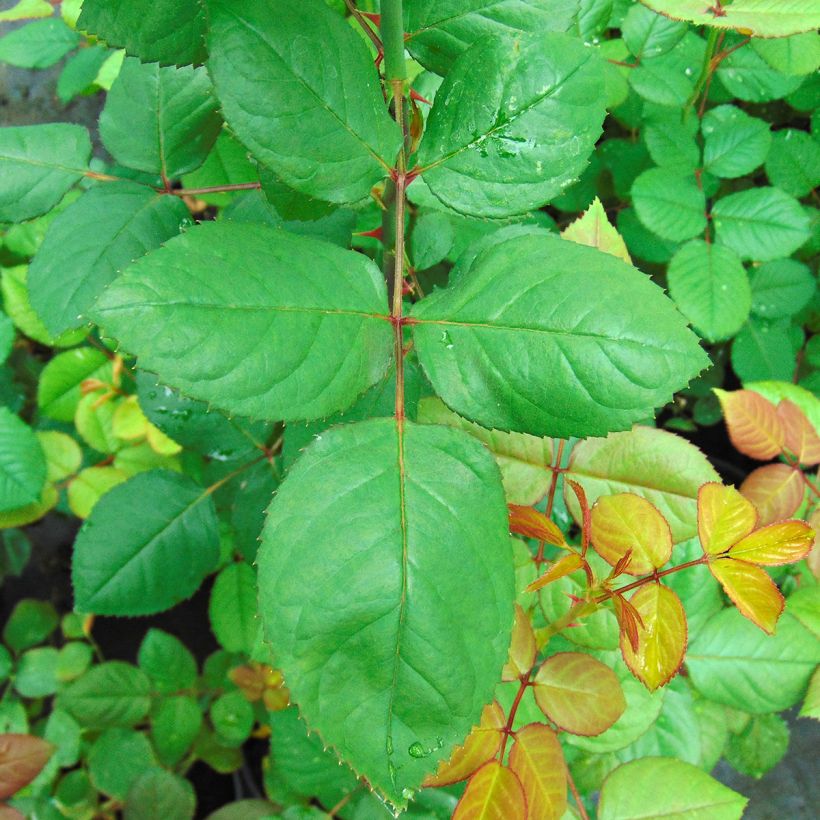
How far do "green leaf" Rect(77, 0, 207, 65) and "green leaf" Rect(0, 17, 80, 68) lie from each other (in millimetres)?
972

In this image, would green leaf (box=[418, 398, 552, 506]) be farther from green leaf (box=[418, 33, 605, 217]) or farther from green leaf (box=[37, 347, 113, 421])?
green leaf (box=[37, 347, 113, 421])

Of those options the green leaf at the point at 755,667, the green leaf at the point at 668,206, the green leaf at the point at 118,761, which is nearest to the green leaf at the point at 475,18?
the green leaf at the point at 668,206

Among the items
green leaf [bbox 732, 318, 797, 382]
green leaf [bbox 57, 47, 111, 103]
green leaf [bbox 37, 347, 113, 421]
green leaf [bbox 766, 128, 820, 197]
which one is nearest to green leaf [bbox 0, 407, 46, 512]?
green leaf [bbox 37, 347, 113, 421]

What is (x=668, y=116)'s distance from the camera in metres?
1.16

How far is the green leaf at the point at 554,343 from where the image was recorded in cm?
45

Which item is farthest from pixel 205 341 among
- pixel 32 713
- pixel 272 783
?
pixel 32 713

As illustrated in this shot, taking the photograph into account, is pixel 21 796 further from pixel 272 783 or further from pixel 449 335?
pixel 449 335

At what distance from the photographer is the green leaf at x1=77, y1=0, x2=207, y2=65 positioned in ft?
1.57

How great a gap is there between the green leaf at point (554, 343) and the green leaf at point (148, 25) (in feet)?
0.87

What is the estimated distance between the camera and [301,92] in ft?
1.46

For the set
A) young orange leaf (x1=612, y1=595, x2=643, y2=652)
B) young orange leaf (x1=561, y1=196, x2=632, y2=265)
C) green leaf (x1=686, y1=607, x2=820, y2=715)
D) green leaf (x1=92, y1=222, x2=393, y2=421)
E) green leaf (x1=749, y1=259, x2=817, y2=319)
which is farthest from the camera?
green leaf (x1=749, y1=259, x2=817, y2=319)

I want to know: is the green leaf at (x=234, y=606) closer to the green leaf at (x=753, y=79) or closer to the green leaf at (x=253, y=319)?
the green leaf at (x=253, y=319)

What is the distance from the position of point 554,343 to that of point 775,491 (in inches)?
22.7

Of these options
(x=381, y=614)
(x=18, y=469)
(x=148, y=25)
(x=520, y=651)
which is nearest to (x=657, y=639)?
(x=520, y=651)
